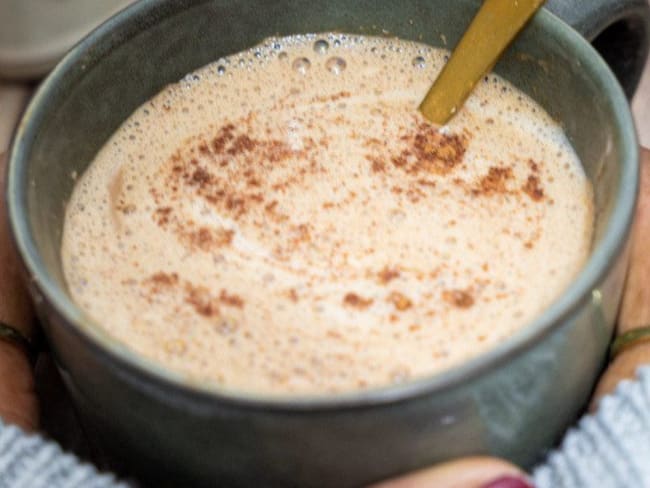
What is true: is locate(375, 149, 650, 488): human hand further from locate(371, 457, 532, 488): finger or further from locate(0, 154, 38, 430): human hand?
locate(0, 154, 38, 430): human hand

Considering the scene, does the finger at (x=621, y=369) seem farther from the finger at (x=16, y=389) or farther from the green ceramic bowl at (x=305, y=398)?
the finger at (x=16, y=389)

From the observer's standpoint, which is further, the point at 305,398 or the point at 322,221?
the point at 322,221

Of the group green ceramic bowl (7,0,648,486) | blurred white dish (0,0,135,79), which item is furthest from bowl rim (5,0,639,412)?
blurred white dish (0,0,135,79)

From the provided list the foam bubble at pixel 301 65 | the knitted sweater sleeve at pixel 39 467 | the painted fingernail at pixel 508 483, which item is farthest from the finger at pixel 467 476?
the foam bubble at pixel 301 65

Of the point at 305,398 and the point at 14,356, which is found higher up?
the point at 305,398

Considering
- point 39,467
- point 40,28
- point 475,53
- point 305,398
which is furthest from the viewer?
point 40,28

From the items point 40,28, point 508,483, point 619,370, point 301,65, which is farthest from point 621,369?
point 40,28

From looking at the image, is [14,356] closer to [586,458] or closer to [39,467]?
[39,467]

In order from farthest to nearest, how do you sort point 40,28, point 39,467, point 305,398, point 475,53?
point 40,28
point 475,53
point 39,467
point 305,398

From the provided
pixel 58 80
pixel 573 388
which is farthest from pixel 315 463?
pixel 58 80
